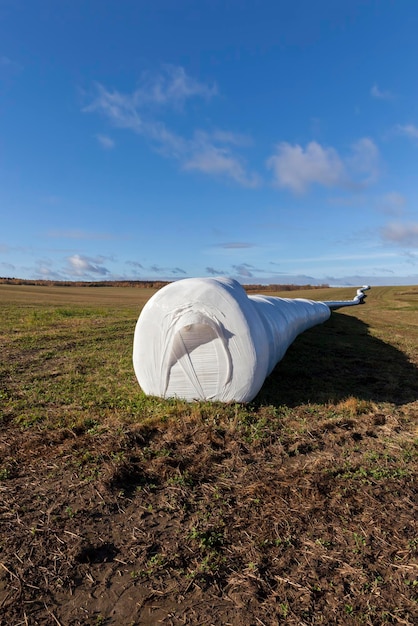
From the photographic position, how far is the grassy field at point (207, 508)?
2.66 meters

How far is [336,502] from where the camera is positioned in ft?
12.4

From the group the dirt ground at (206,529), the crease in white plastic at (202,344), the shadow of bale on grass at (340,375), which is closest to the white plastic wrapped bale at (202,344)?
the crease in white plastic at (202,344)

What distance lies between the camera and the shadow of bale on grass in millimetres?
7180

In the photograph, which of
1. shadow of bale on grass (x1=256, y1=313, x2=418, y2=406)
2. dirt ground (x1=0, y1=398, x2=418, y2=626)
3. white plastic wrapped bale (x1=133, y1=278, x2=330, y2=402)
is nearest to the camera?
dirt ground (x1=0, y1=398, x2=418, y2=626)

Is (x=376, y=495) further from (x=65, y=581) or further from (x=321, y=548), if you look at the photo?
(x=65, y=581)

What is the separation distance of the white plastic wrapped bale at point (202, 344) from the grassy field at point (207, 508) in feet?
1.09

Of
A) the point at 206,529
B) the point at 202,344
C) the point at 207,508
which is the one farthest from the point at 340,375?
the point at 206,529

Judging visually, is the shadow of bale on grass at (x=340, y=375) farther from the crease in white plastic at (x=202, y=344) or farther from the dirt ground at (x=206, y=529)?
the dirt ground at (x=206, y=529)

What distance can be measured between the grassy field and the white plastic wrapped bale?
33 cm

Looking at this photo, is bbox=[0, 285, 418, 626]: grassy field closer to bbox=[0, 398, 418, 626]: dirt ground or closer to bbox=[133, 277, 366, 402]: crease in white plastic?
bbox=[0, 398, 418, 626]: dirt ground

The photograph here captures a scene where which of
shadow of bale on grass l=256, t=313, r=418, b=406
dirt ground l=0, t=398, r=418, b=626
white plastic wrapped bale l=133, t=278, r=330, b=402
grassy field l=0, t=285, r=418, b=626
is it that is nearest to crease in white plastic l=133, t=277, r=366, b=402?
Result: white plastic wrapped bale l=133, t=278, r=330, b=402

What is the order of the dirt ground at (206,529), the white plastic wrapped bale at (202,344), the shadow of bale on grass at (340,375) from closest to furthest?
the dirt ground at (206,529) → the white plastic wrapped bale at (202,344) → the shadow of bale on grass at (340,375)

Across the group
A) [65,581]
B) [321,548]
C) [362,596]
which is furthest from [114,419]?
[362,596]

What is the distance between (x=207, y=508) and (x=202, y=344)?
9.09 feet
